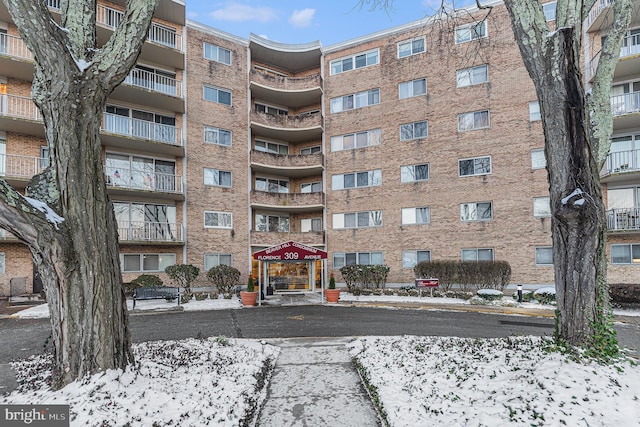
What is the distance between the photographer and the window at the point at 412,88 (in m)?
22.8

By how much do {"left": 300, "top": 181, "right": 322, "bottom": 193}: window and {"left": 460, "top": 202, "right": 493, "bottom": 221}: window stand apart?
10.3 m

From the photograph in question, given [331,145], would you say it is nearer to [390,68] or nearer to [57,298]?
[390,68]

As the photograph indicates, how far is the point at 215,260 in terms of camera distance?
21.9 m

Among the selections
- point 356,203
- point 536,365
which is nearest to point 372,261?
point 356,203

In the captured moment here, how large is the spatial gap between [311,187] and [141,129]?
12.1m

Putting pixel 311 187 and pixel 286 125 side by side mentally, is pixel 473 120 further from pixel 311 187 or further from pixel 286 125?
pixel 286 125

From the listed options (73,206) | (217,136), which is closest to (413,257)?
(217,136)

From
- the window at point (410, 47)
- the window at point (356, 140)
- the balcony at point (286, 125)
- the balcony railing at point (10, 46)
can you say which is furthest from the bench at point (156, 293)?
the window at point (410, 47)

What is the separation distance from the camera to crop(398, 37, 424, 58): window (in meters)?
22.9

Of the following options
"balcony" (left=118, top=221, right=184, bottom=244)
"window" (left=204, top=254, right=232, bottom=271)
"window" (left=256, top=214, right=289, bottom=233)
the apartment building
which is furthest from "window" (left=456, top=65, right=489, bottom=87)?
"balcony" (left=118, top=221, right=184, bottom=244)

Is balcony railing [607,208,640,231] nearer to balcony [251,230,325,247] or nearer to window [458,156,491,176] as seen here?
window [458,156,491,176]

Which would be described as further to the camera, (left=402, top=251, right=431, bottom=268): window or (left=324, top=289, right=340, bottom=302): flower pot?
(left=402, top=251, right=431, bottom=268): window

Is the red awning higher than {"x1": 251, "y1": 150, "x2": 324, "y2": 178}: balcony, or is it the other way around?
{"x1": 251, "y1": 150, "x2": 324, "y2": 178}: balcony

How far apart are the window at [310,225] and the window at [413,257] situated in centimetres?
675
